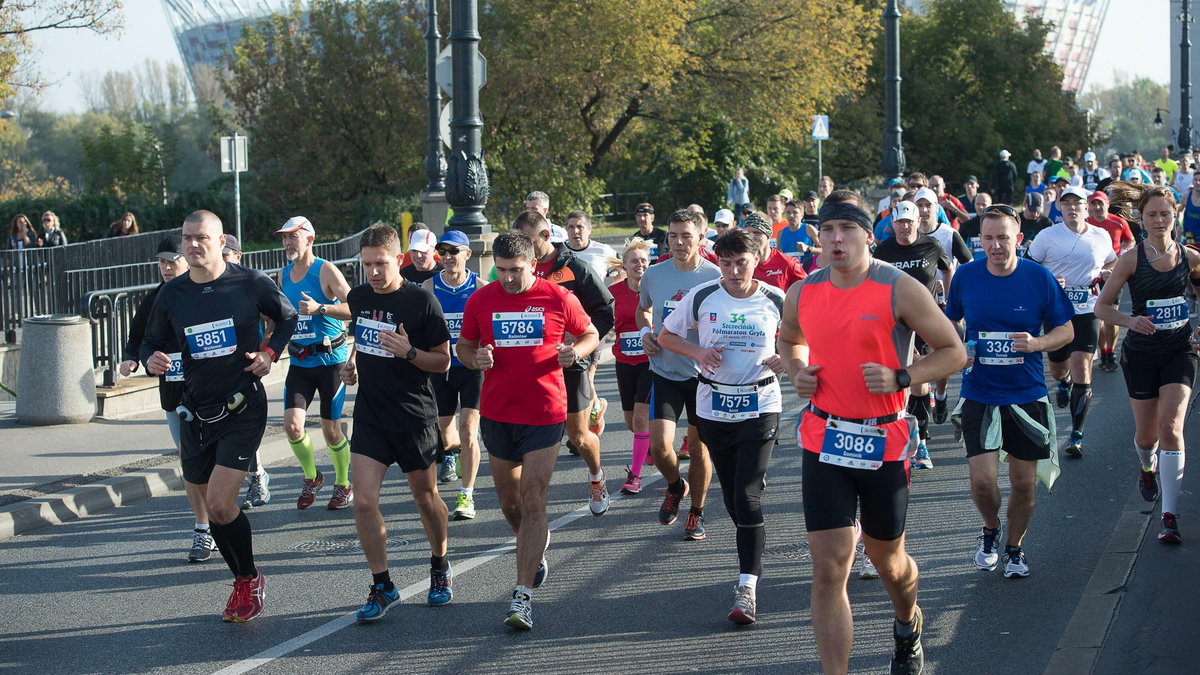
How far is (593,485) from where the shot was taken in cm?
914

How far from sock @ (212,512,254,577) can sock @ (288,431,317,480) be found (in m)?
2.55

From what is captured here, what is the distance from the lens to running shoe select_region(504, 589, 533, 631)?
655 centimetres

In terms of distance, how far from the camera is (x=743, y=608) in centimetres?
664

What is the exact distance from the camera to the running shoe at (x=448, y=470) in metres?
10.4

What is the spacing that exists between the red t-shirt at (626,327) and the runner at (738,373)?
2.21 m

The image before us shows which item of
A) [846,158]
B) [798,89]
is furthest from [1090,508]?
[846,158]

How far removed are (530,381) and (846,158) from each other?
45074 millimetres

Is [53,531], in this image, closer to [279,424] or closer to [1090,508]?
[279,424]

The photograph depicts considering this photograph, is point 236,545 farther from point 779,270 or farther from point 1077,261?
point 1077,261

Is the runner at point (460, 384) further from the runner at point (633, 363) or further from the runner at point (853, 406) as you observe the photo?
the runner at point (853, 406)

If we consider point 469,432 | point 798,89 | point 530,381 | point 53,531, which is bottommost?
point 53,531

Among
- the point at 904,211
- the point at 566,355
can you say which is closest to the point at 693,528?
the point at 566,355

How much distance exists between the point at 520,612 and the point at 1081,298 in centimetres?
652

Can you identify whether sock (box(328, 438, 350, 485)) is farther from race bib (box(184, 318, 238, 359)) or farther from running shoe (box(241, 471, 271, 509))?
race bib (box(184, 318, 238, 359))
